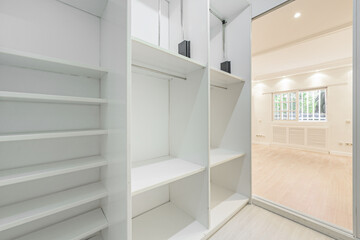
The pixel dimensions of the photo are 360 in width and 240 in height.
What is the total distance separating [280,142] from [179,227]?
17.6 ft

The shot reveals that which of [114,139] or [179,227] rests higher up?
[114,139]

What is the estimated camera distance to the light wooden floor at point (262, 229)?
3.76 feet

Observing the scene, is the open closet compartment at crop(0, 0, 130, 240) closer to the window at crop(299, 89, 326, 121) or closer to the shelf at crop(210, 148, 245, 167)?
the shelf at crop(210, 148, 245, 167)

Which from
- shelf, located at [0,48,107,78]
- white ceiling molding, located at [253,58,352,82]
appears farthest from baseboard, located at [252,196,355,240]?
white ceiling molding, located at [253,58,352,82]

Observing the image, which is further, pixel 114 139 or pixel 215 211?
pixel 215 211

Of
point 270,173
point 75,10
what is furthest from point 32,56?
point 270,173

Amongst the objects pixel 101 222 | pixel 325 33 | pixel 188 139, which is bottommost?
pixel 101 222

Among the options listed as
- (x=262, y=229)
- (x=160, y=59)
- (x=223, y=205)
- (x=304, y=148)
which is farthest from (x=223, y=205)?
(x=304, y=148)

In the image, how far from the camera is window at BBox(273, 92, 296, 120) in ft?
16.4

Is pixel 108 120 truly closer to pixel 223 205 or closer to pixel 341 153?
pixel 223 205

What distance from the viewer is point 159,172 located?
1.02 metres

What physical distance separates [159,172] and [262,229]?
1.04m

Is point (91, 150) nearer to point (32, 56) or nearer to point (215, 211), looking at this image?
point (32, 56)

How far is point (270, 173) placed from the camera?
2588mm
